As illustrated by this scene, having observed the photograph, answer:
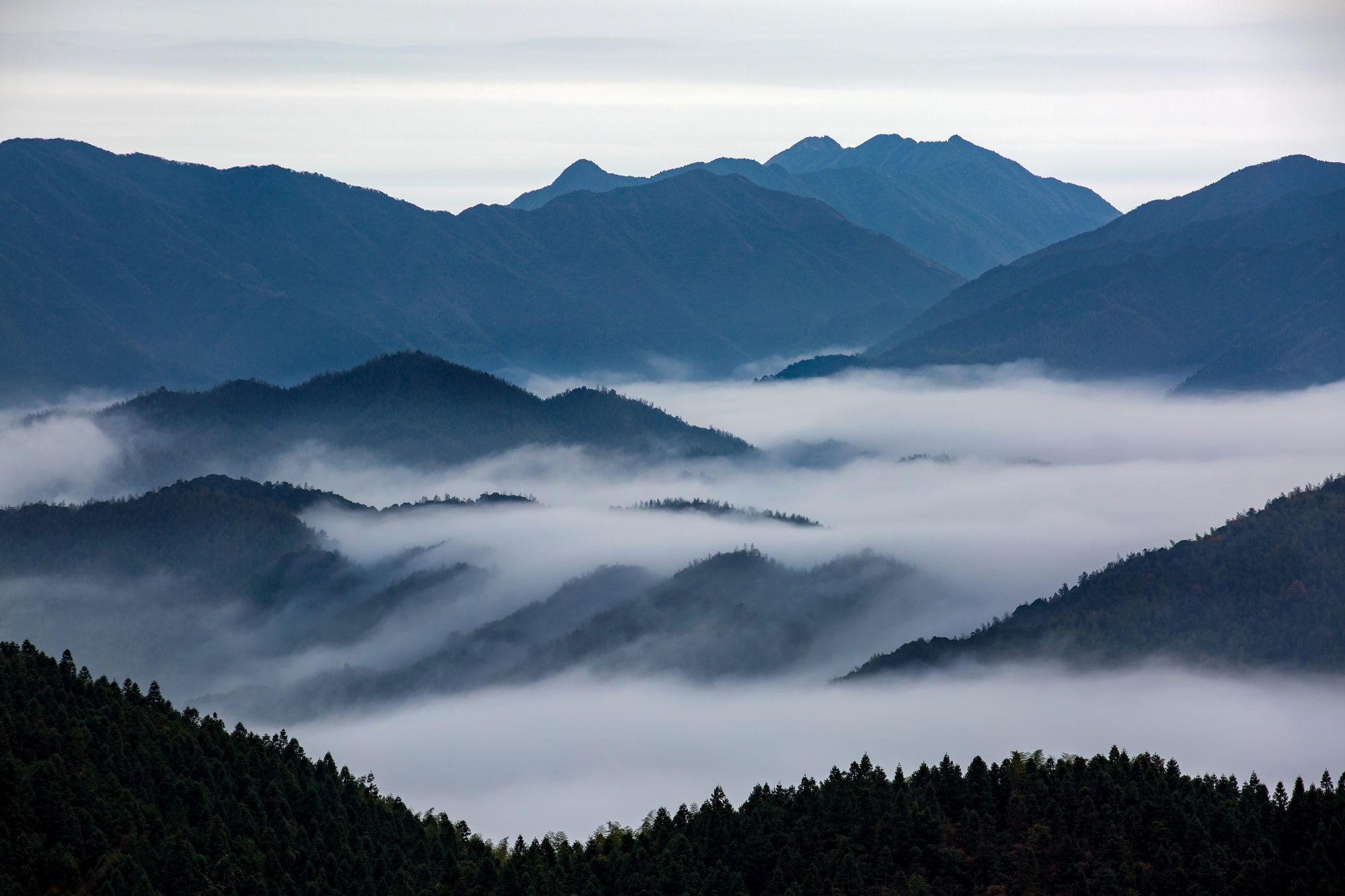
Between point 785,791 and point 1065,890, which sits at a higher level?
point 785,791

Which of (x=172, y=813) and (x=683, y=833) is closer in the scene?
(x=172, y=813)

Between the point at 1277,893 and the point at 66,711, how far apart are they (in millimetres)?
99596

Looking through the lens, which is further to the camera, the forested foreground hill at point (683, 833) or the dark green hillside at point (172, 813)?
the dark green hillside at point (172, 813)

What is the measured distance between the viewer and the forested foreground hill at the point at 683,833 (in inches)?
4299

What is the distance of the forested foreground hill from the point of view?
358ft

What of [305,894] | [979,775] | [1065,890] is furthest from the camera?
[979,775]

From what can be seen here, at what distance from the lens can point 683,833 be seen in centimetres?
13012

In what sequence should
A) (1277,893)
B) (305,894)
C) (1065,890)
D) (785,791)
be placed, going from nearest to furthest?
(1277,893) < (1065,890) < (305,894) < (785,791)

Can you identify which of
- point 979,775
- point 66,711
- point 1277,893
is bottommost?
point 1277,893

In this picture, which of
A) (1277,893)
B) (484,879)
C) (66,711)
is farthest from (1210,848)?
(66,711)

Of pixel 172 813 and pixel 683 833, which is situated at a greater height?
pixel 172 813

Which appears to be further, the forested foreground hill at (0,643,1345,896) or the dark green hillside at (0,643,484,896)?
the dark green hillside at (0,643,484,896)

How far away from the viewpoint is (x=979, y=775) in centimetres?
12769

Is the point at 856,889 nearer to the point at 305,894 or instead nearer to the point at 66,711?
the point at 305,894
